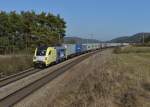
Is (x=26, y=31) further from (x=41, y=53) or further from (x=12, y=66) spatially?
(x=12, y=66)

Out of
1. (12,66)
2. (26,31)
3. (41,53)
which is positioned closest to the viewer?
(12,66)

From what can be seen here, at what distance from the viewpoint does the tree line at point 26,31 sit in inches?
2985

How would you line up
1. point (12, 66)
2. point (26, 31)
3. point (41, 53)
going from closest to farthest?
point (12, 66)
point (41, 53)
point (26, 31)

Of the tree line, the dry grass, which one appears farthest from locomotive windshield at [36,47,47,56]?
the tree line

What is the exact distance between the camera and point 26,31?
83.4 metres

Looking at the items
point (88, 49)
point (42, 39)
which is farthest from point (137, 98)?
point (88, 49)

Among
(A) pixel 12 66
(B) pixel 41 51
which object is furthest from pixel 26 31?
(A) pixel 12 66

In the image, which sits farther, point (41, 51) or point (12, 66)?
point (41, 51)

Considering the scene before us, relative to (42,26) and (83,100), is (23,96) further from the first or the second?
(42,26)

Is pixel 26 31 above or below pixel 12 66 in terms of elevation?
above

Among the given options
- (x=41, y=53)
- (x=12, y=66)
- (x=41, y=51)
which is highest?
(x=41, y=51)

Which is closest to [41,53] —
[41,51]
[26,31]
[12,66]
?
[41,51]

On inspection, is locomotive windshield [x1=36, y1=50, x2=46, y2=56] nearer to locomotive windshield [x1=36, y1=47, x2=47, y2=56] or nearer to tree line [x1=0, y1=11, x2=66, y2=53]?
locomotive windshield [x1=36, y1=47, x2=47, y2=56]

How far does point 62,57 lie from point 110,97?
122 ft
